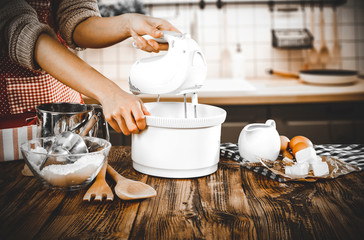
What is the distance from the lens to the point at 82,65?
94cm

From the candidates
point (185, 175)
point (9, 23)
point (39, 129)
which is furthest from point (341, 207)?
point (9, 23)

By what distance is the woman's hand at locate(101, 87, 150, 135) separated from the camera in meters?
0.92

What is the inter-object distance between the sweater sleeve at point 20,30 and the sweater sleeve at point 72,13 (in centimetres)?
32

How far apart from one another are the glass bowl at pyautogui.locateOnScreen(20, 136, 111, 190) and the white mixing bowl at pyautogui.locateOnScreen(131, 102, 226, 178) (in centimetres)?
13

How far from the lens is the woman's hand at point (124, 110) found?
92cm

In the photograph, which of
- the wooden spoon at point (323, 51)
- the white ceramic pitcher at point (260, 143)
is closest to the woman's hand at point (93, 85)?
the white ceramic pitcher at point (260, 143)

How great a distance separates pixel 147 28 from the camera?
110 cm

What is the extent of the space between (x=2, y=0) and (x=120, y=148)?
0.54 metres

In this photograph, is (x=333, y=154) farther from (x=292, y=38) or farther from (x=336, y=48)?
(x=336, y=48)

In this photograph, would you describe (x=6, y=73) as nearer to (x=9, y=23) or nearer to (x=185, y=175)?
(x=9, y=23)

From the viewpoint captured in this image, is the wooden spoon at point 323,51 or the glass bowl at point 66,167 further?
the wooden spoon at point 323,51

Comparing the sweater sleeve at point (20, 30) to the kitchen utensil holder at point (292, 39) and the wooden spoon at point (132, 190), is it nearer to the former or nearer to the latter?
the wooden spoon at point (132, 190)

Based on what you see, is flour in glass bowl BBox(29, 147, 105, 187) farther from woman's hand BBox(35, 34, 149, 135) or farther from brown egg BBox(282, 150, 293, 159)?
brown egg BBox(282, 150, 293, 159)

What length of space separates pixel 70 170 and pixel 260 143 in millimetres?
483
